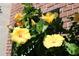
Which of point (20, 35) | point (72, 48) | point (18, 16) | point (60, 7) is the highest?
point (60, 7)

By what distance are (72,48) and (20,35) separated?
0.61 m

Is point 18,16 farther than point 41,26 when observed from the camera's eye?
Yes

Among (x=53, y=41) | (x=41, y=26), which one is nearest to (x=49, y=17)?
(x=41, y=26)

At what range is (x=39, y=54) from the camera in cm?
297

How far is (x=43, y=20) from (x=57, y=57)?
1.50 feet

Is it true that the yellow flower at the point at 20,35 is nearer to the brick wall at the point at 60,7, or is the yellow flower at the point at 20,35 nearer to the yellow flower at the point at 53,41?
the brick wall at the point at 60,7

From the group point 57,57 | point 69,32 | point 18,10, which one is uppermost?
point 18,10

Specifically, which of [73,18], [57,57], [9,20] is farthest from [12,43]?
[73,18]

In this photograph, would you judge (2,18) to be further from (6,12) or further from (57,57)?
(57,57)

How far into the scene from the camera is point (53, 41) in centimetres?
295

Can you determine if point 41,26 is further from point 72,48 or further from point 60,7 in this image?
point 72,48

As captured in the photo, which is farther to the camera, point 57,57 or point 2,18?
point 2,18

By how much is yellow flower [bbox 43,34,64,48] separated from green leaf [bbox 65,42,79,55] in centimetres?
8

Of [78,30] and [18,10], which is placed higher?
[18,10]
